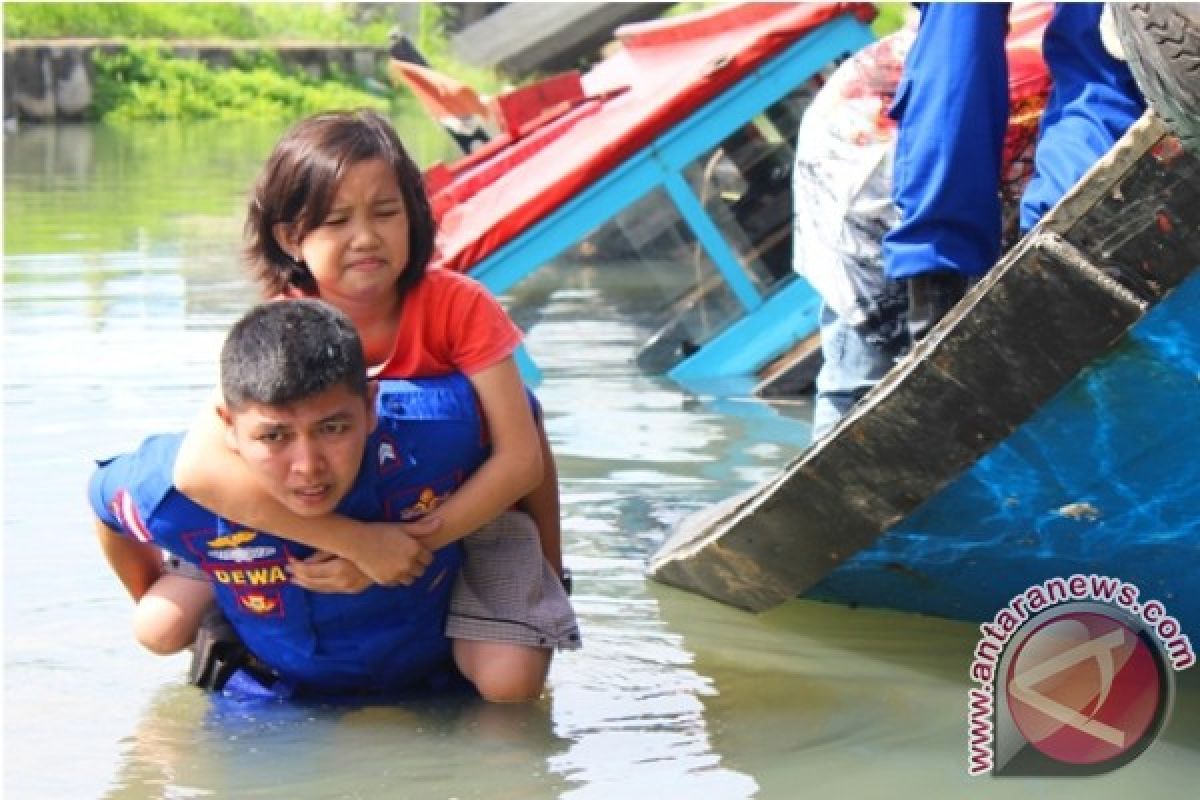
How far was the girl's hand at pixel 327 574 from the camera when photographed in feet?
11.5

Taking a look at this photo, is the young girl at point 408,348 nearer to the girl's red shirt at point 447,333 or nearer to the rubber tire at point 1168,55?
the girl's red shirt at point 447,333

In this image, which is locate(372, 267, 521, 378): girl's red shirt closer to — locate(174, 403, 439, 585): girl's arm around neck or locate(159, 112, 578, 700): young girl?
locate(159, 112, 578, 700): young girl

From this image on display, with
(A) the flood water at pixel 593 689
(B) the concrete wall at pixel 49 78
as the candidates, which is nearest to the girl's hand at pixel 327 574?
(A) the flood water at pixel 593 689

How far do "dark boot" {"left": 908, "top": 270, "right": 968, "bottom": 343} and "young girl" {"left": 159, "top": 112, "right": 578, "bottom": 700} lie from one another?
90cm

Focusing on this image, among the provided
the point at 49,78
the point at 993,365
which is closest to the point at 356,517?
the point at 993,365

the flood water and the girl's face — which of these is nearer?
the flood water

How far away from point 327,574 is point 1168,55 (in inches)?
57.7

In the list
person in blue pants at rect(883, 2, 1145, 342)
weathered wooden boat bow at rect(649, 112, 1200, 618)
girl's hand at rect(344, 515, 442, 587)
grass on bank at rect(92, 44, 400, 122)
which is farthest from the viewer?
grass on bank at rect(92, 44, 400, 122)

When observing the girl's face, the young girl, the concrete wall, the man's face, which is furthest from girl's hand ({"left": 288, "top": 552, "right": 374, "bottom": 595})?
the concrete wall

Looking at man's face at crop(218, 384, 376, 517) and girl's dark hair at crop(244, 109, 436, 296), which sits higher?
girl's dark hair at crop(244, 109, 436, 296)

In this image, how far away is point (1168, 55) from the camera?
282 centimetres

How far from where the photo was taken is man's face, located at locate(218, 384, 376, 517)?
131 inches

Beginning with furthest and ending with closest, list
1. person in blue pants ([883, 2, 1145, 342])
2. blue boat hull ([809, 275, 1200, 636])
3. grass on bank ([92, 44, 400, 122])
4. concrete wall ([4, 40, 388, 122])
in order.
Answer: grass on bank ([92, 44, 400, 122]) → concrete wall ([4, 40, 388, 122]) → person in blue pants ([883, 2, 1145, 342]) → blue boat hull ([809, 275, 1200, 636])

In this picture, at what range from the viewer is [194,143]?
18.3 metres
